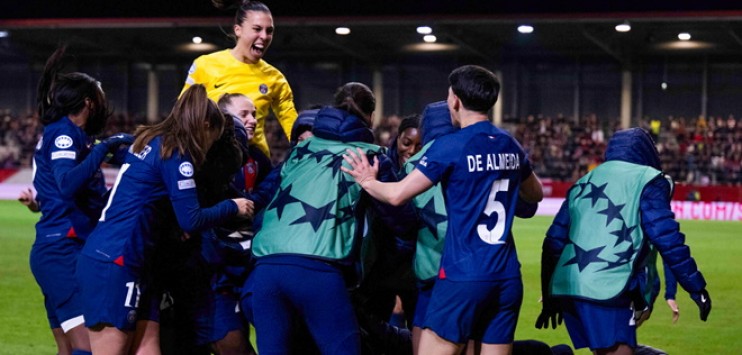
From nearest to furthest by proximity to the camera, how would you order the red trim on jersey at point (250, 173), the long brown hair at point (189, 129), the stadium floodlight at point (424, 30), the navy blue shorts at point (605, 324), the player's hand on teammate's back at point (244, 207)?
the long brown hair at point (189, 129), the player's hand on teammate's back at point (244, 207), the navy blue shorts at point (605, 324), the red trim on jersey at point (250, 173), the stadium floodlight at point (424, 30)

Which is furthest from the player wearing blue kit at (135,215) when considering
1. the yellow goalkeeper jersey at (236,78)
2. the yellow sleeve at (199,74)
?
the yellow sleeve at (199,74)

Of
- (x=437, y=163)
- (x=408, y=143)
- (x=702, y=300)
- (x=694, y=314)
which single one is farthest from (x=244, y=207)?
(x=694, y=314)

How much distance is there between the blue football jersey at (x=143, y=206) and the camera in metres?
5.18

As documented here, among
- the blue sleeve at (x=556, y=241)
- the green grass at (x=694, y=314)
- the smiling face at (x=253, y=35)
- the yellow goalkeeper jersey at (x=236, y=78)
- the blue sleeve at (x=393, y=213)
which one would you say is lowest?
the green grass at (x=694, y=314)

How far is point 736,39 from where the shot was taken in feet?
116

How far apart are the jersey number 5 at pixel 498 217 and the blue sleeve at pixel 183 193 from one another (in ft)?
4.67

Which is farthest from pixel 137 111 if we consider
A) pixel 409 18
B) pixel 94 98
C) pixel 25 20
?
pixel 94 98

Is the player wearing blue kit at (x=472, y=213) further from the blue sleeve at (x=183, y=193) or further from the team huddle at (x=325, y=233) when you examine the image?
the blue sleeve at (x=183, y=193)

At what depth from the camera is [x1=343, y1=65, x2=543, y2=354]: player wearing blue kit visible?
5168mm

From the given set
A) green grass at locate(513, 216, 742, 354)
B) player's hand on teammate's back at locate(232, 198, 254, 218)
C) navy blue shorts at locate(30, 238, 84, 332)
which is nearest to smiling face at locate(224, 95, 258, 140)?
player's hand on teammate's back at locate(232, 198, 254, 218)

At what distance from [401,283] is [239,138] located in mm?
1394

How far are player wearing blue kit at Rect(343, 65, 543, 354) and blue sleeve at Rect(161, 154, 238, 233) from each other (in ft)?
2.69

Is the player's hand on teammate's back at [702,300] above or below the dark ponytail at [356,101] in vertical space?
below

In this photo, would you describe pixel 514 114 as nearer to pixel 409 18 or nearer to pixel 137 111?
pixel 409 18
